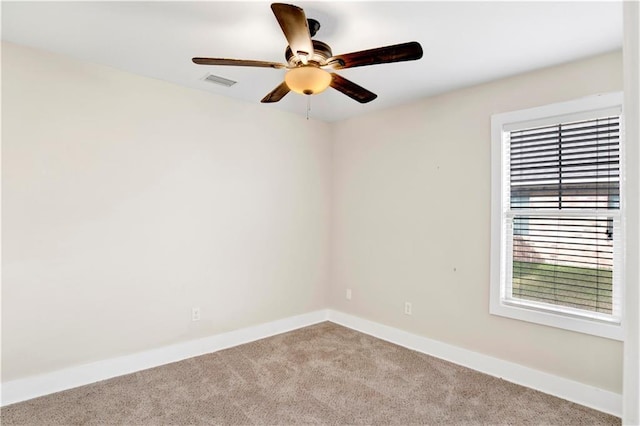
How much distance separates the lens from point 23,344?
2537 mm

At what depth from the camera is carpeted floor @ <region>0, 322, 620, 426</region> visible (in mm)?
2369

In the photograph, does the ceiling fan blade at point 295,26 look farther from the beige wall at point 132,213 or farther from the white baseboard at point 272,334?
the white baseboard at point 272,334

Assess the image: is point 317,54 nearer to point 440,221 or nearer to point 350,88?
point 350,88

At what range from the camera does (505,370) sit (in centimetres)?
295

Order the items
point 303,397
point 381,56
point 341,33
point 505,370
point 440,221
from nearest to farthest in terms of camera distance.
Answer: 1. point 381,56
2. point 341,33
3. point 303,397
4. point 505,370
5. point 440,221

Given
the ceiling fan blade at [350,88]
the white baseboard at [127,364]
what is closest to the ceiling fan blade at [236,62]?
the ceiling fan blade at [350,88]

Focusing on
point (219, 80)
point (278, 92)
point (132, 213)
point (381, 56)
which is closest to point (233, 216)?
point (132, 213)

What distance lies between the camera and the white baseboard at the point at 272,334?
8.27ft

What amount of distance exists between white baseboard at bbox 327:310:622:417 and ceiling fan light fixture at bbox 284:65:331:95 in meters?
2.59

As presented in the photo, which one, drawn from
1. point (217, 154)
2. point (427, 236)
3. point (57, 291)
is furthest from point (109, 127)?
point (427, 236)

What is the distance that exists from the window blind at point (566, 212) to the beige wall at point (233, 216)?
243 mm

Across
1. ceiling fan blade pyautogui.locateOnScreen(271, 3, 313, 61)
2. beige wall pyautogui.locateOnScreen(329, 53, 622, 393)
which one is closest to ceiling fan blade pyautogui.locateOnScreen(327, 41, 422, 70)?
ceiling fan blade pyautogui.locateOnScreen(271, 3, 313, 61)

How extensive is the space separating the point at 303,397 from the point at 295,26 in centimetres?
241

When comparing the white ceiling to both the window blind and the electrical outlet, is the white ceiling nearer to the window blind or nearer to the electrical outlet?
the window blind
